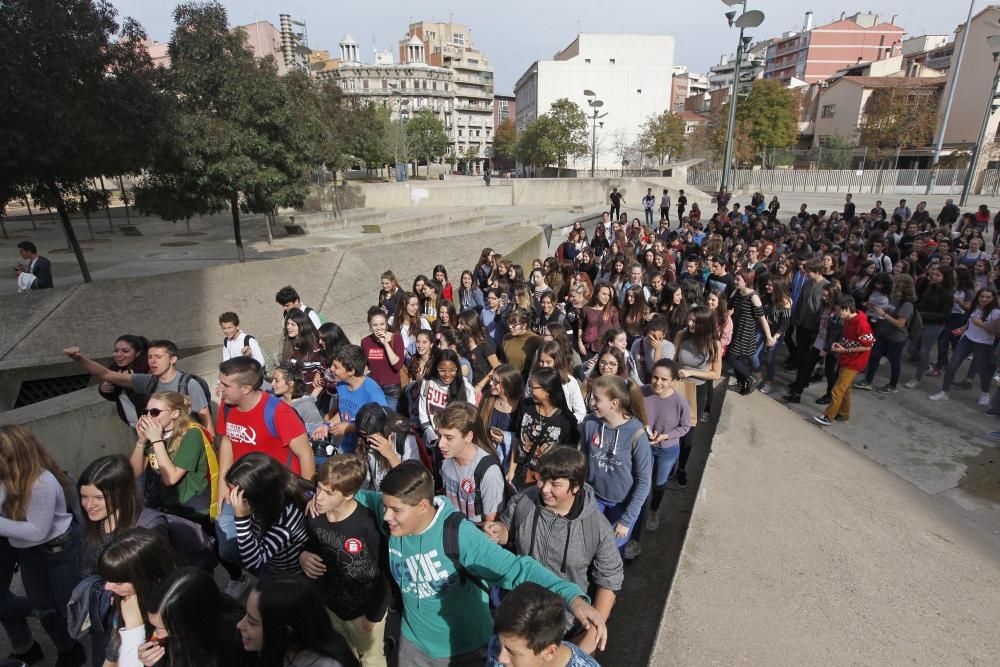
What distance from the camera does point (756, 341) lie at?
228 inches

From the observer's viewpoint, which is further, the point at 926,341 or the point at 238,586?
the point at 926,341

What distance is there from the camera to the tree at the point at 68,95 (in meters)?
6.76

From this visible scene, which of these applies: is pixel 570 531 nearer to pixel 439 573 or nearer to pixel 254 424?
pixel 439 573

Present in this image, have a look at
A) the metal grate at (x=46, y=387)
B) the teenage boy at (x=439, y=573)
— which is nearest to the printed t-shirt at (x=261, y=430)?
the teenage boy at (x=439, y=573)

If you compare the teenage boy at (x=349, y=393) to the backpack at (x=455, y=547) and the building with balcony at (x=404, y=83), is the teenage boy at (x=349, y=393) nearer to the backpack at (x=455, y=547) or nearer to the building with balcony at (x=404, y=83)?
the backpack at (x=455, y=547)

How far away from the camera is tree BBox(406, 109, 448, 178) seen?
6212 centimetres

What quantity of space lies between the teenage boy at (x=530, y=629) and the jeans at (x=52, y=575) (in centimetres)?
257

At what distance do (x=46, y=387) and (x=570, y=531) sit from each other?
6294 millimetres

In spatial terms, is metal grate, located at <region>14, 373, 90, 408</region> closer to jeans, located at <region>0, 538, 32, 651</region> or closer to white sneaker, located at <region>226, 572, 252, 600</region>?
jeans, located at <region>0, 538, 32, 651</region>

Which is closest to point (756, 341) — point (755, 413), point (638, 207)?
point (755, 413)

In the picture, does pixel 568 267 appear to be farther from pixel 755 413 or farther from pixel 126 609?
pixel 126 609

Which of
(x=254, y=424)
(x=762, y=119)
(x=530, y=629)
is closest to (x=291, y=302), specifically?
(x=254, y=424)

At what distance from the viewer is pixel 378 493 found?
8.25 ft

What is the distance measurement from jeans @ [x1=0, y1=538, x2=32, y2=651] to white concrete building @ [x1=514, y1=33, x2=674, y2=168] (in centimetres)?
7791
